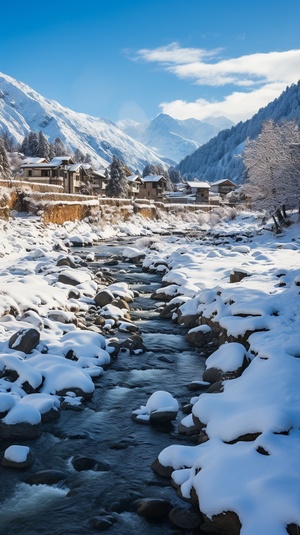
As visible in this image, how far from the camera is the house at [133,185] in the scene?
3412 inches

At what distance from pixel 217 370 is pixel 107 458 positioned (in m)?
3.56

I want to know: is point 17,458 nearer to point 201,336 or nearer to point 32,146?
point 201,336

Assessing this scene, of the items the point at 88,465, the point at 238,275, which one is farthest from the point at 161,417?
the point at 238,275

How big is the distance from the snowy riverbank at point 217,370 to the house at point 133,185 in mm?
66131

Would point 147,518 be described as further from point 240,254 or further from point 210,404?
point 240,254

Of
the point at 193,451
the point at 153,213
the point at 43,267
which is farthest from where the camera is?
the point at 153,213

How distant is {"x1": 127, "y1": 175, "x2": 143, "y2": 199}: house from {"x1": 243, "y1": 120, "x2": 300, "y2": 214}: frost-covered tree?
4465cm

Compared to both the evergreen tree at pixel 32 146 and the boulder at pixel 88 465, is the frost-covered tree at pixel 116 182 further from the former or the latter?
the boulder at pixel 88 465

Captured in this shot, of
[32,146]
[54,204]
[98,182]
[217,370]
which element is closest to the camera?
[217,370]

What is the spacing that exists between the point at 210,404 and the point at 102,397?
289 cm

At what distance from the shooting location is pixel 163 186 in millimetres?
94938

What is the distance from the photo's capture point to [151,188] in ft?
305

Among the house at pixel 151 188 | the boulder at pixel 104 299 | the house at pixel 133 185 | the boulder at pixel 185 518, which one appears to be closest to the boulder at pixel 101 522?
the boulder at pixel 185 518

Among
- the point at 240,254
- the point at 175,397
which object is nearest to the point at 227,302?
the point at 175,397
